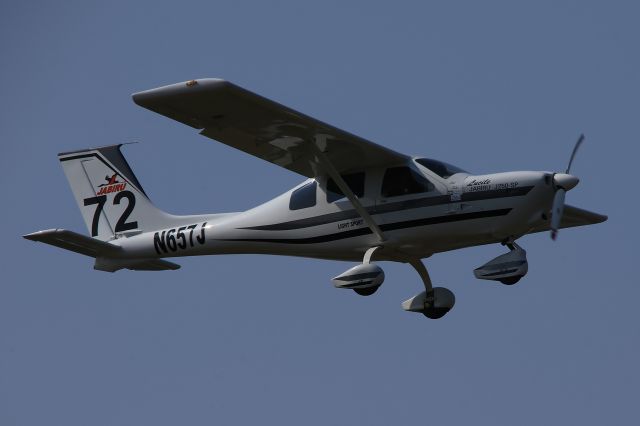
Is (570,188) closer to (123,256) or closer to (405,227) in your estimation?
(405,227)

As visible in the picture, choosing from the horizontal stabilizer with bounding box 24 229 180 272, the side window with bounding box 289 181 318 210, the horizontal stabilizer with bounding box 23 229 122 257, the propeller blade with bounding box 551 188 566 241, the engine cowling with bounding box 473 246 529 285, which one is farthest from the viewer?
the horizontal stabilizer with bounding box 24 229 180 272

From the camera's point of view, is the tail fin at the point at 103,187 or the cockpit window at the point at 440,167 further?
the tail fin at the point at 103,187

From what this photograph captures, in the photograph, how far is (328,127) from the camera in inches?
818

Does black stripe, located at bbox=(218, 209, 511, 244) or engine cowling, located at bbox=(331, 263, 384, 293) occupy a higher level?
black stripe, located at bbox=(218, 209, 511, 244)

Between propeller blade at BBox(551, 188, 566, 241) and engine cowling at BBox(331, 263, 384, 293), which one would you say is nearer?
propeller blade at BBox(551, 188, 566, 241)

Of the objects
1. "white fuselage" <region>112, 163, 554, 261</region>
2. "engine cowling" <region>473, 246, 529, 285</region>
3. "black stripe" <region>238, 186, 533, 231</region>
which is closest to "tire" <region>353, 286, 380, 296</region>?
"white fuselage" <region>112, 163, 554, 261</region>

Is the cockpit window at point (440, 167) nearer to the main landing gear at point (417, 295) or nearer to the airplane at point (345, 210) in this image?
the airplane at point (345, 210)

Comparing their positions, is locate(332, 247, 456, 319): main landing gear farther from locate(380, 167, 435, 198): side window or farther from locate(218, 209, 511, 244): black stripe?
locate(380, 167, 435, 198): side window

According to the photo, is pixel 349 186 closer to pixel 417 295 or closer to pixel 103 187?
pixel 417 295

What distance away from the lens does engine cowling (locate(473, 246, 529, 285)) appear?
20.2 m

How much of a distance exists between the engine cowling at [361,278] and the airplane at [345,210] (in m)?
0.02

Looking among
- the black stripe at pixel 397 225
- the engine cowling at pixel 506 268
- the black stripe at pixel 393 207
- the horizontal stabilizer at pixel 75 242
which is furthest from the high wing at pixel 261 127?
the horizontal stabilizer at pixel 75 242

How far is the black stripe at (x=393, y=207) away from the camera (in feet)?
66.8

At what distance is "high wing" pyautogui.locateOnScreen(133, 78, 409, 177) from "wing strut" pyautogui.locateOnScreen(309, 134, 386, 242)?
0.04m
